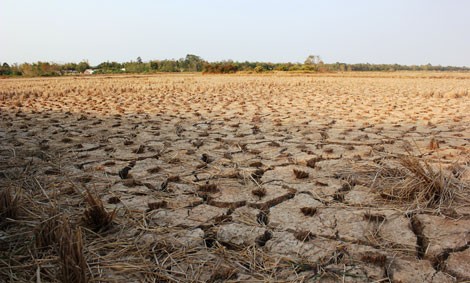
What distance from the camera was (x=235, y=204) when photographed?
2236 mm

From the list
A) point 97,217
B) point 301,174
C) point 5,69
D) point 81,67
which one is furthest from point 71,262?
point 81,67

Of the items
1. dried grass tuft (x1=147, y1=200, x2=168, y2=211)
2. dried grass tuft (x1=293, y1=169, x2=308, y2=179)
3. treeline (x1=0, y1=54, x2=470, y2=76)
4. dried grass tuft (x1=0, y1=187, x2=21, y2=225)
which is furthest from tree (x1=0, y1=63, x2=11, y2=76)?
dried grass tuft (x1=293, y1=169, x2=308, y2=179)

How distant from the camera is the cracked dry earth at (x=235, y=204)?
156 centimetres

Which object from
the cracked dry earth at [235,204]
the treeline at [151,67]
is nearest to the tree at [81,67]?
the treeline at [151,67]

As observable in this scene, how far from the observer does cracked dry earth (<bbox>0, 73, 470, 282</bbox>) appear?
1561mm

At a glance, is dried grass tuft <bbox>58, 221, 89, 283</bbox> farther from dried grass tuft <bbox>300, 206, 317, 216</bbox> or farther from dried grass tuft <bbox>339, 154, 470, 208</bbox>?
dried grass tuft <bbox>339, 154, 470, 208</bbox>

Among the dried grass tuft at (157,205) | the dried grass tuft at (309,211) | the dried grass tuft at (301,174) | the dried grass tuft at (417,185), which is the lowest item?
the dried grass tuft at (157,205)

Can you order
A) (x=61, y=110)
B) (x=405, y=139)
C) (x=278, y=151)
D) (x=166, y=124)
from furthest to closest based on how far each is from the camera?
(x=61, y=110)
(x=166, y=124)
(x=405, y=139)
(x=278, y=151)

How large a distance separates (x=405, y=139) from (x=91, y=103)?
19.7ft

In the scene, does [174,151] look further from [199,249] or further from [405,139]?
[405,139]

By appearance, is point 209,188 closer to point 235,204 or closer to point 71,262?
point 235,204

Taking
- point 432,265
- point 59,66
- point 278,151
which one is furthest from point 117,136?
point 59,66

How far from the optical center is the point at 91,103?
749cm

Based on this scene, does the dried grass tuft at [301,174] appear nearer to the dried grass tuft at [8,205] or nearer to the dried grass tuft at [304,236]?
the dried grass tuft at [304,236]
